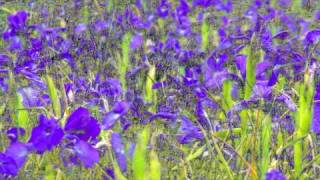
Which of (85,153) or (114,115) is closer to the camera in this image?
(85,153)

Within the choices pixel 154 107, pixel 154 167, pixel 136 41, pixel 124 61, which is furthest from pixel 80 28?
pixel 154 167

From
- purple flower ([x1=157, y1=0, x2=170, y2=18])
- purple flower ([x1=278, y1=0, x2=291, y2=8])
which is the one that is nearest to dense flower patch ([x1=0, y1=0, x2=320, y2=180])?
purple flower ([x1=157, y1=0, x2=170, y2=18])

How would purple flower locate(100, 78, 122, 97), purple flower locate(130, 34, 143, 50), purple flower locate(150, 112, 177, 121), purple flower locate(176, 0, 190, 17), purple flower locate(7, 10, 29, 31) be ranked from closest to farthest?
purple flower locate(150, 112, 177, 121) < purple flower locate(100, 78, 122, 97) < purple flower locate(7, 10, 29, 31) < purple flower locate(130, 34, 143, 50) < purple flower locate(176, 0, 190, 17)

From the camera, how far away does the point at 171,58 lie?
147 inches

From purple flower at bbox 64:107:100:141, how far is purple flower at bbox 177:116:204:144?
1.58 ft

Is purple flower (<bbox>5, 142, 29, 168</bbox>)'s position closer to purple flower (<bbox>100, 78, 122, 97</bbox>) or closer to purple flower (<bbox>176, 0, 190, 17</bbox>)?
purple flower (<bbox>100, 78, 122, 97</bbox>)

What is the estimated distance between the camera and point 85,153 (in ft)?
5.63

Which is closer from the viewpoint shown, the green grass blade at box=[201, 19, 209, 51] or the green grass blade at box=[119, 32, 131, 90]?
the green grass blade at box=[119, 32, 131, 90]

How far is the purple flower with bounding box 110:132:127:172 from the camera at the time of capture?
1.92 meters

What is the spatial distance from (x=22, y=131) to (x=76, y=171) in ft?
0.77

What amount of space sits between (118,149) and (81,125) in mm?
201

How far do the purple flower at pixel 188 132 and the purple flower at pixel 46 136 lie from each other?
59 cm

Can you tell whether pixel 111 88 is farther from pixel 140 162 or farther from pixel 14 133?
pixel 140 162

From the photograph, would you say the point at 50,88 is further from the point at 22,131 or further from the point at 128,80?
the point at 128,80
